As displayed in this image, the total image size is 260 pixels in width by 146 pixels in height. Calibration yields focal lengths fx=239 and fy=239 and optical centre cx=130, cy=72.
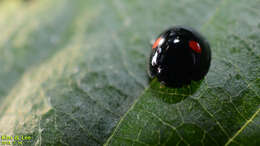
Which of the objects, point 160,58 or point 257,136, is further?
point 160,58

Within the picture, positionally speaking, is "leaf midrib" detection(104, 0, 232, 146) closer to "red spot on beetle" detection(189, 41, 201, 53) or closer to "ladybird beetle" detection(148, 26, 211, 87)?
"ladybird beetle" detection(148, 26, 211, 87)

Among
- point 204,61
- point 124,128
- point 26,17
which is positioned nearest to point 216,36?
point 204,61

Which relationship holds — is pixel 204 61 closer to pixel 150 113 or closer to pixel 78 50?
pixel 150 113

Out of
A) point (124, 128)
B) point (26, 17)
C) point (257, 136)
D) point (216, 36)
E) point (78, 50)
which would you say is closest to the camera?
point (257, 136)

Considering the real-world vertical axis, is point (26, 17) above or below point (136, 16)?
above

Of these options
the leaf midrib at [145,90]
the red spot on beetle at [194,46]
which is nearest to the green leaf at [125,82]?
the leaf midrib at [145,90]

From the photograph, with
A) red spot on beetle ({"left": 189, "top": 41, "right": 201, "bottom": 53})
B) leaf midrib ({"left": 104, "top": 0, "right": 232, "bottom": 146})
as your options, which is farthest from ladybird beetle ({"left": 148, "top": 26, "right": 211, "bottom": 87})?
leaf midrib ({"left": 104, "top": 0, "right": 232, "bottom": 146})

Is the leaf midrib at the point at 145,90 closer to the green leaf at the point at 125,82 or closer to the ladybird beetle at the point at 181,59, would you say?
the green leaf at the point at 125,82

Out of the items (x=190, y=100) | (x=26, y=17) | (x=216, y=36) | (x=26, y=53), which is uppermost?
(x=26, y=17)
